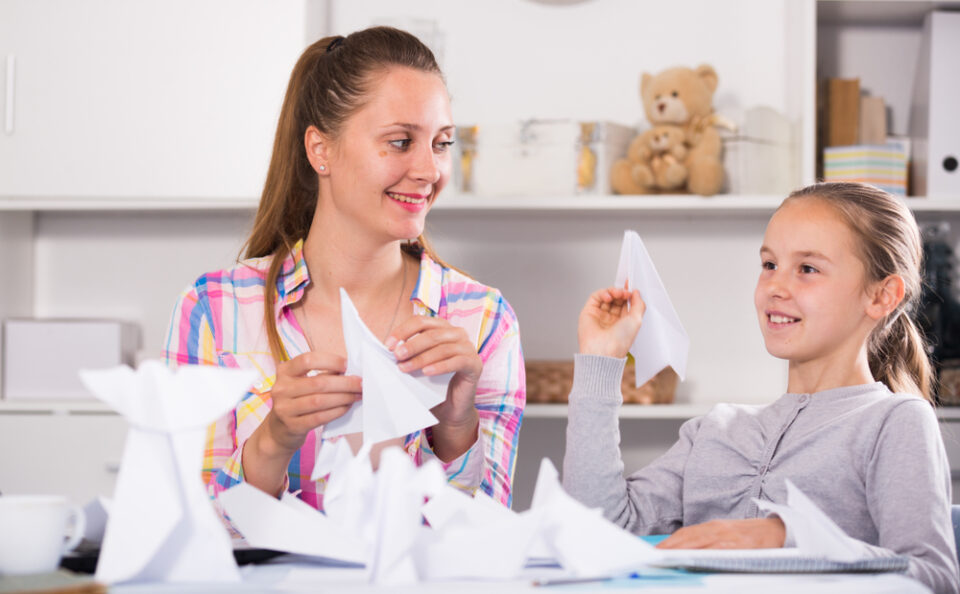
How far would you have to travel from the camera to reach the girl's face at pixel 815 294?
48.7 inches

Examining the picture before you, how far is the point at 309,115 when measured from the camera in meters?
1.58

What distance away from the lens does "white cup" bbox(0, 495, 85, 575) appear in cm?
72

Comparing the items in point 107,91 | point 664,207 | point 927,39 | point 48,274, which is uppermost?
point 927,39

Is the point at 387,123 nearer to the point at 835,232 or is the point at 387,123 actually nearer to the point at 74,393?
the point at 835,232

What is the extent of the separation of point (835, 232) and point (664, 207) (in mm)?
873

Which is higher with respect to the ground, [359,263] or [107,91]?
[107,91]

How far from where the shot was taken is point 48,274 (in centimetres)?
247

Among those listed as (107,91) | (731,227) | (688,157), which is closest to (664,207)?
(688,157)

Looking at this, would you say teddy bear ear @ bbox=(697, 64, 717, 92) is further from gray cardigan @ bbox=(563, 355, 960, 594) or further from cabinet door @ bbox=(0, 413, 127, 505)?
cabinet door @ bbox=(0, 413, 127, 505)

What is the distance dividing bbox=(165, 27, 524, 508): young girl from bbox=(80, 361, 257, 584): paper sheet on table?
570 mm

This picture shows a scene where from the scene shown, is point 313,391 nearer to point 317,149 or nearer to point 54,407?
point 317,149

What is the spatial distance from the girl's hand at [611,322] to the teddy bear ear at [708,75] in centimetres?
106

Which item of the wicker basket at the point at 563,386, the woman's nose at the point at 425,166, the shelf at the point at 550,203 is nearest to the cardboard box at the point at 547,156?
the shelf at the point at 550,203

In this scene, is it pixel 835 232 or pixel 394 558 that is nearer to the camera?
pixel 394 558
